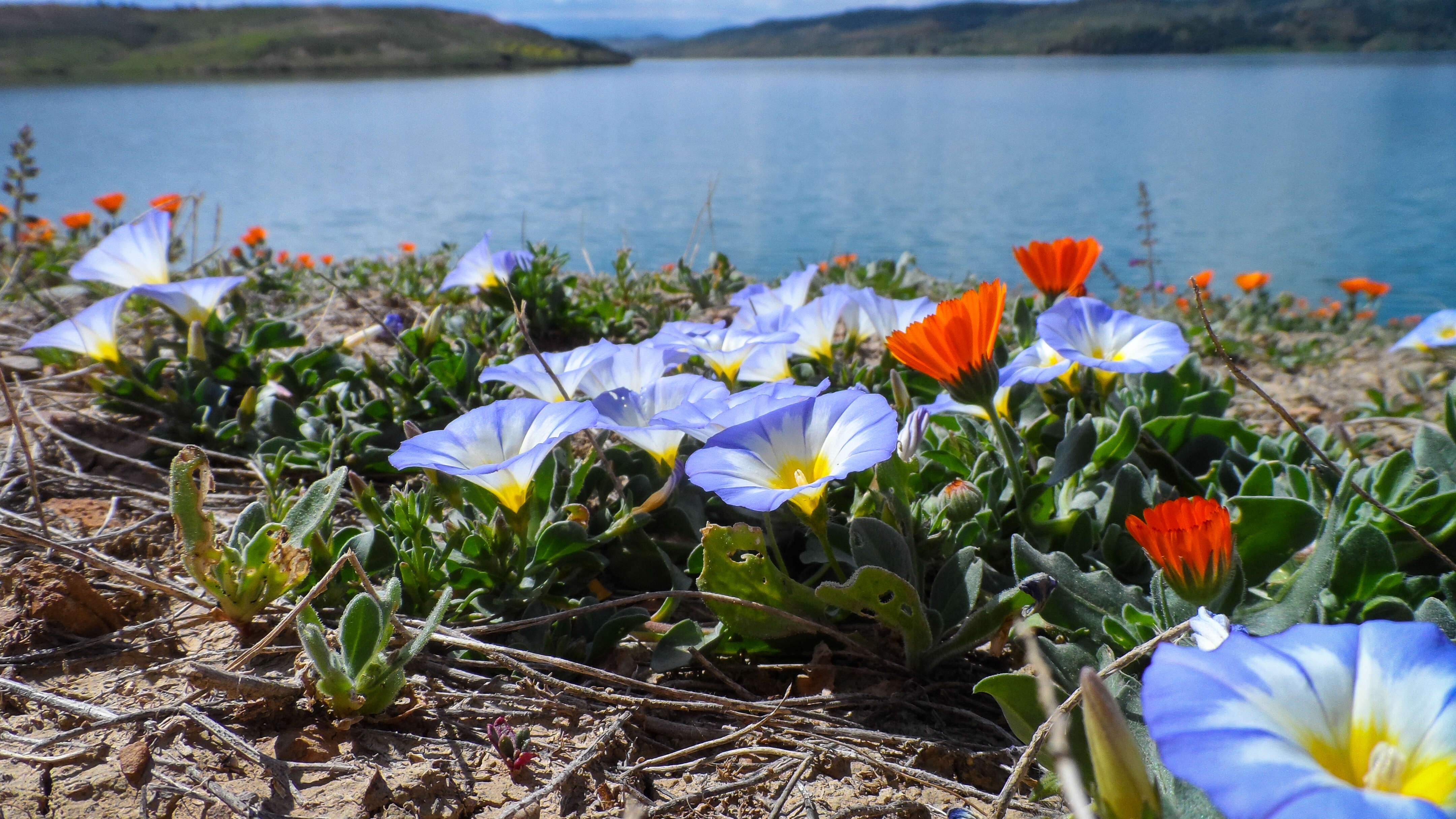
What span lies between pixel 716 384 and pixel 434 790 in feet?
2.61

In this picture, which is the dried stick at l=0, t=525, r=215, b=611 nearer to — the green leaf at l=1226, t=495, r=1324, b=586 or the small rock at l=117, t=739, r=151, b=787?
the small rock at l=117, t=739, r=151, b=787

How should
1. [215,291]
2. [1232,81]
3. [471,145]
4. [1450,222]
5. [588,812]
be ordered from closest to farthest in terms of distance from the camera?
[588,812], [215,291], [1450,222], [471,145], [1232,81]

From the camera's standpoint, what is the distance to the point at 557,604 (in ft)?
5.15

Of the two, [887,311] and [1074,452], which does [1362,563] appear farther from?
[887,311]

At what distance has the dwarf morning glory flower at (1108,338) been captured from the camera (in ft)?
5.04

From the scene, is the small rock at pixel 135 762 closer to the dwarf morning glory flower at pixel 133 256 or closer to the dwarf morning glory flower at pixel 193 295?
the dwarf morning glory flower at pixel 193 295

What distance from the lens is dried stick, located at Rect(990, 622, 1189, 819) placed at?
2.97ft

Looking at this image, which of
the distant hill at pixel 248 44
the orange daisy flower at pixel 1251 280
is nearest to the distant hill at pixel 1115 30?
the distant hill at pixel 248 44

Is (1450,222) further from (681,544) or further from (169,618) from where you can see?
(169,618)

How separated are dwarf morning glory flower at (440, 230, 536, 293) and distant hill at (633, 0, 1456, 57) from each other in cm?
8983

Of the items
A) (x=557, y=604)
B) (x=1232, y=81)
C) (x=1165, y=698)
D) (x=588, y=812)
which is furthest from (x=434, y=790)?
(x=1232, y=81)

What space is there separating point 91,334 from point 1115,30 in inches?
3735

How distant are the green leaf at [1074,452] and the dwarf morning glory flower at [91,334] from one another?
221 cm

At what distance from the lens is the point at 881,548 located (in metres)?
1.44
